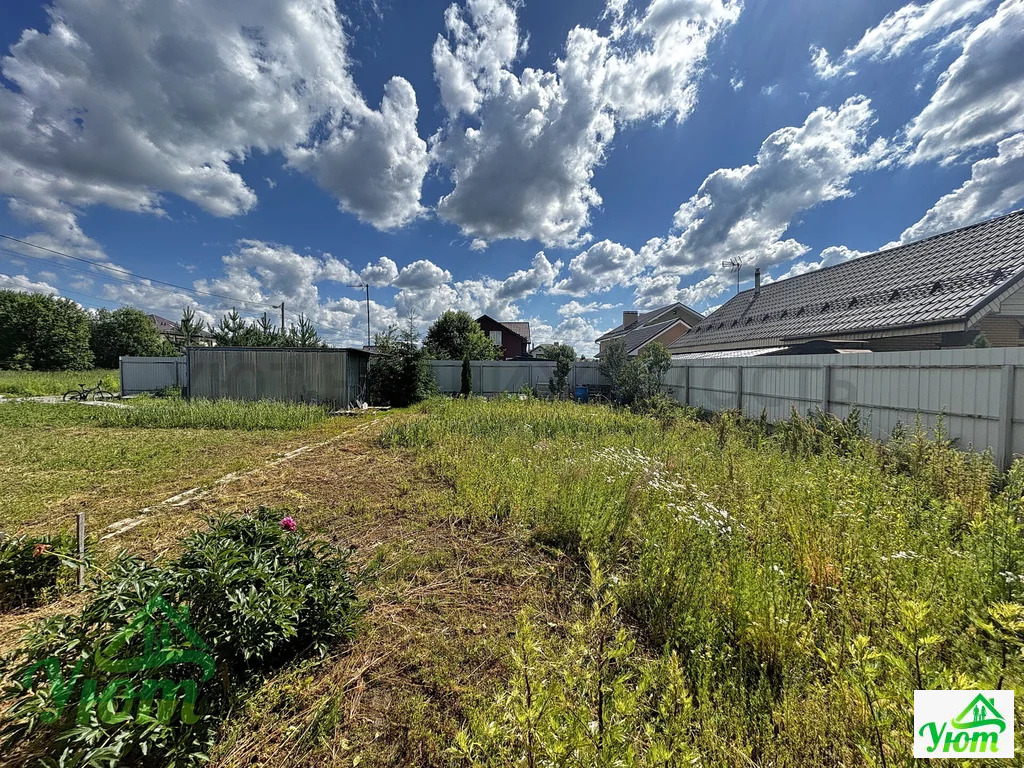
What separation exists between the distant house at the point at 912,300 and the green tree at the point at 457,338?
12.8 m

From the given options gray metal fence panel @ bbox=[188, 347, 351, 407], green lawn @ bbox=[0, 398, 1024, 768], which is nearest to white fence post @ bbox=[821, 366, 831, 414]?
green lawn @ bbox=[0, 398, 1024, 768]

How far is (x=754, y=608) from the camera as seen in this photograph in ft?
5.63

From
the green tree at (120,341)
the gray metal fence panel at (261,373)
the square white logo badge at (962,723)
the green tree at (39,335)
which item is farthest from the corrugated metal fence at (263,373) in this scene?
the green tree at (39,335)

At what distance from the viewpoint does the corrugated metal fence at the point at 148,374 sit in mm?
14914

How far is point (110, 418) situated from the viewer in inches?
327

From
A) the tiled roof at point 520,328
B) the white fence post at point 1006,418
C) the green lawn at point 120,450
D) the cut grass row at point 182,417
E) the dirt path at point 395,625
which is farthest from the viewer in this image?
the tiled roof at point 520,328

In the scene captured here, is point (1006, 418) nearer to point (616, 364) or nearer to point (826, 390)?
point (826, 390)

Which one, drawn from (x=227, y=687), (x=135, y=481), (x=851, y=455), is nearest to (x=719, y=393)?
(x=851, y=455)

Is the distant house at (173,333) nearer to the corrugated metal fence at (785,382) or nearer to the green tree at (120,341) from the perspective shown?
the green tree at (120,341)

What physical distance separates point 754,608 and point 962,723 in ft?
2.39

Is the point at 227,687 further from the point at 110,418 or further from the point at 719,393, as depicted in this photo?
the point at 110,418

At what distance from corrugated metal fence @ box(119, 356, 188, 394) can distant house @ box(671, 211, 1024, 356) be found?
72.0 ft

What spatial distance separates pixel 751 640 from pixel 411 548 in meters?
2.23

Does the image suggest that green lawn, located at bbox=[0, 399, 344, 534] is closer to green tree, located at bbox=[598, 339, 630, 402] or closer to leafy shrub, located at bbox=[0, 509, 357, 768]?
leafy shrub, located at bbox=[0, 509, 357, 768]
